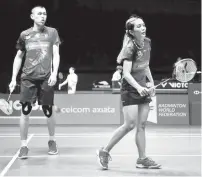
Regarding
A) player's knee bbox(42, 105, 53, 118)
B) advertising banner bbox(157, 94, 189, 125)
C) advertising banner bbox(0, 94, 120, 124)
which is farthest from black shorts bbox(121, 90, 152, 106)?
advertising banner bbox(157, 94, 189, 125)

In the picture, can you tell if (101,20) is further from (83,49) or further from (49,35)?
(49,35)

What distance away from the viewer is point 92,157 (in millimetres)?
4887

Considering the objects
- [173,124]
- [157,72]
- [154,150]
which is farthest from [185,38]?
[154,150]

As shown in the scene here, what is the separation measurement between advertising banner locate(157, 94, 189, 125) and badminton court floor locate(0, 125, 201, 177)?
2735 mm

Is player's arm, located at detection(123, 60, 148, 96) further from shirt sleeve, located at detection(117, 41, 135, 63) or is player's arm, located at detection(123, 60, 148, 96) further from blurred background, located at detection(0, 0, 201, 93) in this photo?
blurred background, located at detection(0, 0, 201, 93)

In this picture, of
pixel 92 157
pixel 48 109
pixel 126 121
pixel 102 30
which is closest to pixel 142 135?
pixel 126 121

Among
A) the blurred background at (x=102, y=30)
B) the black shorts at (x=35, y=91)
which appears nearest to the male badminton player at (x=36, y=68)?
the black shorts at (x=35, y=91)

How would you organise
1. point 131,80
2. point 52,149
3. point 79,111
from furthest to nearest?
1. point 79,111
2. point 52,149
3. point 131,80

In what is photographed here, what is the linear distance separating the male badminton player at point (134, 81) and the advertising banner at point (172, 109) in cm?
578

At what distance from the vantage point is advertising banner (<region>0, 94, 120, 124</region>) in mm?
9742

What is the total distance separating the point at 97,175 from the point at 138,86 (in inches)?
35.5

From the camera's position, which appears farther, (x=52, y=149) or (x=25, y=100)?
(x=52, y=149)

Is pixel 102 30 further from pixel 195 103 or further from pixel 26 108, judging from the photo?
pixel 26 108

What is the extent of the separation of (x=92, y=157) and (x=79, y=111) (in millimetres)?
4926
